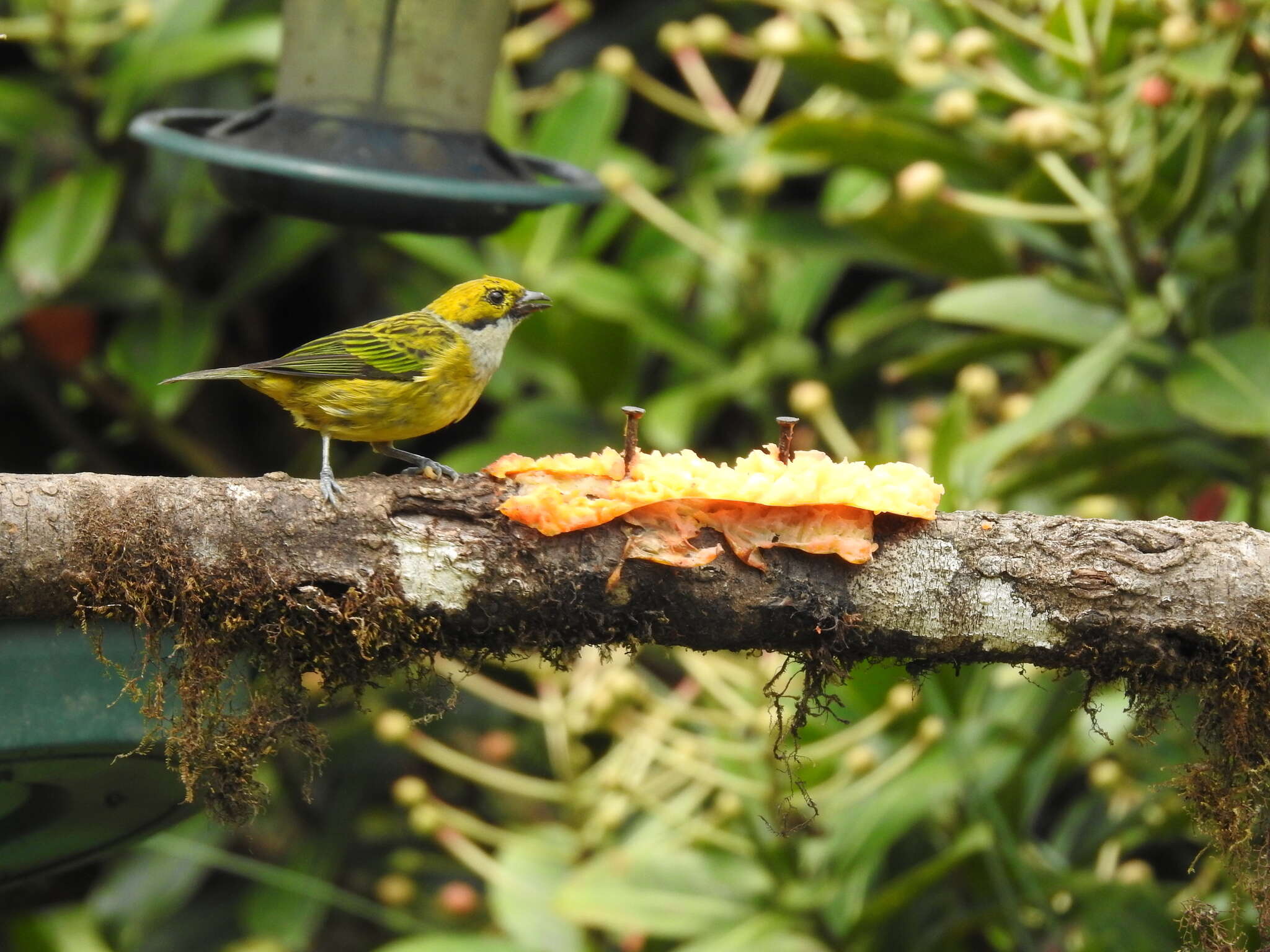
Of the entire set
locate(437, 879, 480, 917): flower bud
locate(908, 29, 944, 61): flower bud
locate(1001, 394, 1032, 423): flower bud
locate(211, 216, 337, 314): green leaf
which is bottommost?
locate(437, 879, 480, 917): flower bud

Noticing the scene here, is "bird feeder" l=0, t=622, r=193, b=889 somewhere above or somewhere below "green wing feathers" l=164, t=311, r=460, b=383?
below

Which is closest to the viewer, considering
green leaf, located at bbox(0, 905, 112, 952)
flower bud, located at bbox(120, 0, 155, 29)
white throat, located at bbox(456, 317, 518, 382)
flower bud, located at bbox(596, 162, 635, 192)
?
white throat, located at bbox(456, 317, 518, 382)

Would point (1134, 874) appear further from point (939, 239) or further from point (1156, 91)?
point (1156, 91)

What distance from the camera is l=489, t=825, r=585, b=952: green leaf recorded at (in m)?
4.31

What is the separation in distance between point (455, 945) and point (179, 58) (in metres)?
3.16

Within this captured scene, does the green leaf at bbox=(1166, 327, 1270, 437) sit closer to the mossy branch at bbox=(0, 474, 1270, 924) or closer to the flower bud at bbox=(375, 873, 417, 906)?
the mossy branch at bbox=(0, 474, 1270, 924)

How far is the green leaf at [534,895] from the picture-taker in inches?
170

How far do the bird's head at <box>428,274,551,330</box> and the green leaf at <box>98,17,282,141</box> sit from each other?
1.98m

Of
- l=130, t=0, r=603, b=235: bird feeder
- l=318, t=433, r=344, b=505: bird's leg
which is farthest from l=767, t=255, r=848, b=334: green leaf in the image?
l=318, t=433, r=344, b=505: bird's leg

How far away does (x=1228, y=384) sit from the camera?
3752mm

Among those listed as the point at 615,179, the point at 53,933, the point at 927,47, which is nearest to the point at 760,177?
the point at 615,179

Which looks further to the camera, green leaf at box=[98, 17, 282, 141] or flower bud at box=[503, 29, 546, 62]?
flower bud at box=[503, 29, 546, 62]

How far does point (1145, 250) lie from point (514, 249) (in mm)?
2324

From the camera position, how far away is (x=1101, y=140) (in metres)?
3.77
